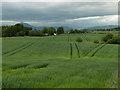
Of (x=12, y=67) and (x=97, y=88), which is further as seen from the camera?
(x=12, y=67)

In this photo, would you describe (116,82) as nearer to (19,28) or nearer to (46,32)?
(19,28)

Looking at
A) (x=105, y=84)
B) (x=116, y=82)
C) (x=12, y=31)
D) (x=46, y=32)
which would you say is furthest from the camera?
(x=46, y=32)

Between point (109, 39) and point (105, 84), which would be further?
point (109, 39)

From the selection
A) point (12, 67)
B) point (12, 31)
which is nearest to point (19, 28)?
point (12, 31)

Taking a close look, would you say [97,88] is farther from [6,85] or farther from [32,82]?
[6,85]

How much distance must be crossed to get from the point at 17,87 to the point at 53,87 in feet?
6.92

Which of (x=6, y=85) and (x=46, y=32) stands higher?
(x=46, y=32)

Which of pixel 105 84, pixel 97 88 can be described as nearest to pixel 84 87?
pixel 97 88

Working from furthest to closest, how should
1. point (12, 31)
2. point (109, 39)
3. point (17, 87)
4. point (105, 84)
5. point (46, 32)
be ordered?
point (46, 32) → point (12, 31) → point (109, 39) → point (105, 84) → point (17, 87)

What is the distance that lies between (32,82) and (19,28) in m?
134

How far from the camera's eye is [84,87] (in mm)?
8062

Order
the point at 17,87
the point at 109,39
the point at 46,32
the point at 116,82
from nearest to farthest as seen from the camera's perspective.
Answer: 1. the point at 17,87
2. the point at 116,82
3. the point at 109,39
4. the point at 46,32

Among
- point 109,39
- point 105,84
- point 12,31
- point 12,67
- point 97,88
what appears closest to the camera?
point 97,88

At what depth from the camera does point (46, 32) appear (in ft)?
512
